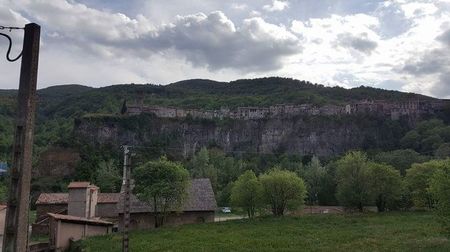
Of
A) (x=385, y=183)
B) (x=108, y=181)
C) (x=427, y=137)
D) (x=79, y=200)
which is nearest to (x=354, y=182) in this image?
(x=385, y=183)

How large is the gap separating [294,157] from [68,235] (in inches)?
5600

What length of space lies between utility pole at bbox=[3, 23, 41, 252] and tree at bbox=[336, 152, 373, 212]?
50.6 metres

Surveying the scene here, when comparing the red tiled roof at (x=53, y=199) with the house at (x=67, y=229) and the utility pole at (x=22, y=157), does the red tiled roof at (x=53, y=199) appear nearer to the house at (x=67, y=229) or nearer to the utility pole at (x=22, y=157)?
the house at (x=67, y=229)

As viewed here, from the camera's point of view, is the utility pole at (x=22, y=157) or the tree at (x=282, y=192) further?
the tree at (x=282, y=192)

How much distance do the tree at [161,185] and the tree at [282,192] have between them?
9613 millimetres

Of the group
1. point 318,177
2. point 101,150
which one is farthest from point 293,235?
point 101,150

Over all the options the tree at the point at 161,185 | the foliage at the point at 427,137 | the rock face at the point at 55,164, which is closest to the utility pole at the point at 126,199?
the tree at the point at 161,185

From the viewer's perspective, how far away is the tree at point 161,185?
170ft

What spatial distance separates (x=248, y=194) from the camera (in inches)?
2386

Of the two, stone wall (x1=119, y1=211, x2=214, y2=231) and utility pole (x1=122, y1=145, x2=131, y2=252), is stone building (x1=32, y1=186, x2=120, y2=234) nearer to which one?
stone wall (x1=119, y1=211, x2=214, y2=231)

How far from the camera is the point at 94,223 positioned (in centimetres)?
5088

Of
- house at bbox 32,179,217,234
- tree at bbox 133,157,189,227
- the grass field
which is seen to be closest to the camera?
the grass field

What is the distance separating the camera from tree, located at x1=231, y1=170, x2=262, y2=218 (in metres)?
59.7

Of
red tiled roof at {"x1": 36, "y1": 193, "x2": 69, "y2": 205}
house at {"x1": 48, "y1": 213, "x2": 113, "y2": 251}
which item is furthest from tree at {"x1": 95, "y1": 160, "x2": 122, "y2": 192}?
house at {"x1": 48, "y1": 213, "x2": 113, "y2": 251}
